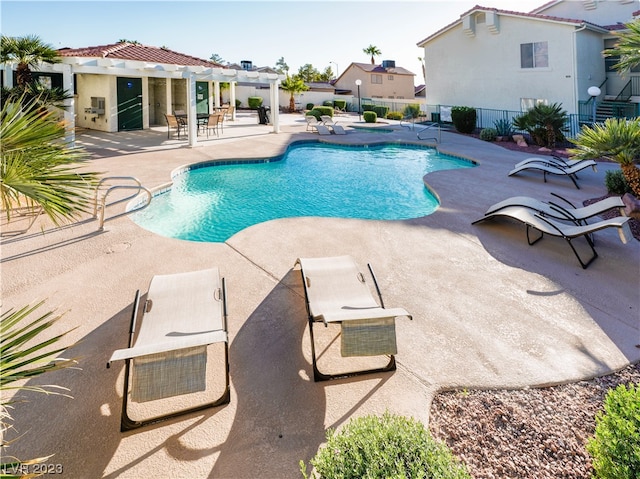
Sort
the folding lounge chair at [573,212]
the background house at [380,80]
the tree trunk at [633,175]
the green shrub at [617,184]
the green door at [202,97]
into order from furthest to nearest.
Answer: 1. the background house at [380,80]
2. the green door at [202,97]
3. the green shrub at [617,184]
4. the tree trunk at [633,175]
5. the folding lounge chair at [573,212]

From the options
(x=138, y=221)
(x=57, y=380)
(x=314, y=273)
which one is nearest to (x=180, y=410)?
(x=57, y=380)

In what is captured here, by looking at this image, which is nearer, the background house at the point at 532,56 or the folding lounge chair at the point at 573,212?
the folding lounge chair at the point at 573,212

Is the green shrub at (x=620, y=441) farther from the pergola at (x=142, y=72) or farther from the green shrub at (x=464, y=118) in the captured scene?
the green shrub at (x=464, y=118)

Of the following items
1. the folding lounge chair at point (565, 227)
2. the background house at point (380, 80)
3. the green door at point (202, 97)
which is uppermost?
the background house at point (380, 80)

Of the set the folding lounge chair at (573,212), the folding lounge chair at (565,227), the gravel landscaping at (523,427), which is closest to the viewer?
the gravel landscaping at (523,427)

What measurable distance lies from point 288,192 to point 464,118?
1499cm

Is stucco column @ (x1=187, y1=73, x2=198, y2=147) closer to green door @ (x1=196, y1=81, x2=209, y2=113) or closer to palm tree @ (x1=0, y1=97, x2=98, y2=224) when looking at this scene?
green door @ (x1=196, y1=81, x2=209, y2=113)

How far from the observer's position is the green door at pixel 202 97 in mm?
22814

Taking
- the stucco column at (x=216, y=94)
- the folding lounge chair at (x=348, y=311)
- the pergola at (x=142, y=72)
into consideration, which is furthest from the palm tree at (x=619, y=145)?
the stucco column at (x=216, y=94)

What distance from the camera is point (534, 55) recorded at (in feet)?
68.9

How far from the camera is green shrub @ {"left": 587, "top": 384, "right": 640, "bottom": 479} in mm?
1962

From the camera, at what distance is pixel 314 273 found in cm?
439

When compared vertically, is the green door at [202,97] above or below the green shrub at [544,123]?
above

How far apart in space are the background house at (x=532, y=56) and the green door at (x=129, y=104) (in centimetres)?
1888
